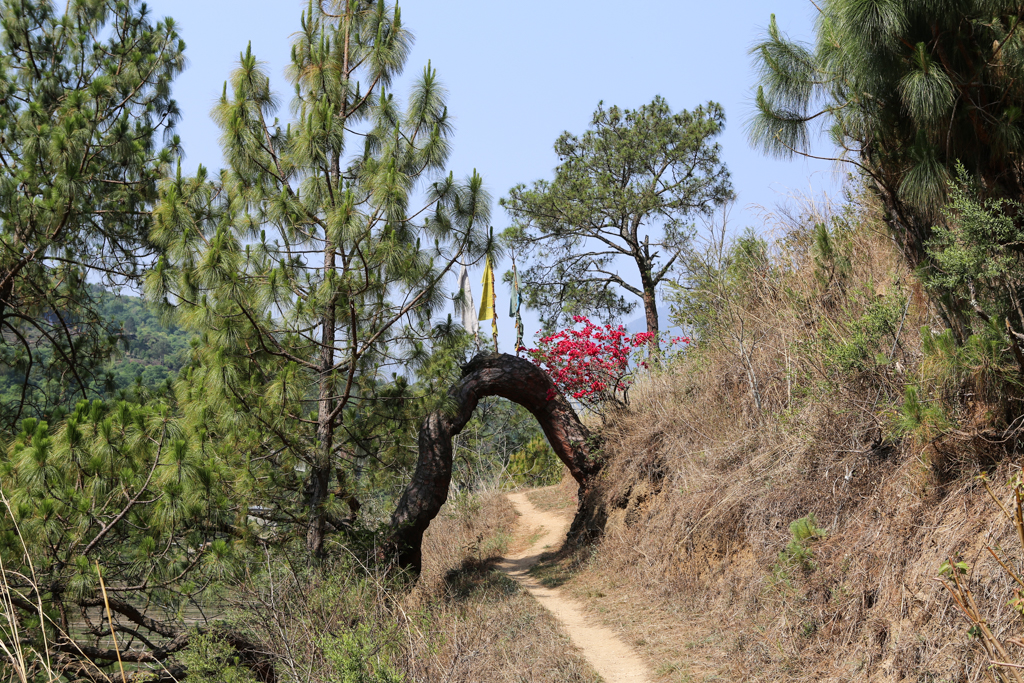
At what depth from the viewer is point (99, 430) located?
16.7 ft

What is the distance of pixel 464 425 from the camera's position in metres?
10.2

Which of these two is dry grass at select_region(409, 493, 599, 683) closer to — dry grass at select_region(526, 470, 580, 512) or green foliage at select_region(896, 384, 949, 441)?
dry grass at select_region(526, 470, 580, 512)

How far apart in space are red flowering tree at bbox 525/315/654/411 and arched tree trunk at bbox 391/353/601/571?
76cm

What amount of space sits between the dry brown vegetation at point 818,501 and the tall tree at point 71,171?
301 inches

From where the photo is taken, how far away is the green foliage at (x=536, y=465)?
18.8 metres

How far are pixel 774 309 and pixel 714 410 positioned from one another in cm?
143

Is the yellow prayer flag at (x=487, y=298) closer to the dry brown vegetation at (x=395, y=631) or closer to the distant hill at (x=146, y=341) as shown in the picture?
the dry brown vegetation at (x=395, y=631)

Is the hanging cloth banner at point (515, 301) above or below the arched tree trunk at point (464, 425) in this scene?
above

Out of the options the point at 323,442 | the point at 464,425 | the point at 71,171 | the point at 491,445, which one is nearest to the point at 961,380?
the point at 323,442

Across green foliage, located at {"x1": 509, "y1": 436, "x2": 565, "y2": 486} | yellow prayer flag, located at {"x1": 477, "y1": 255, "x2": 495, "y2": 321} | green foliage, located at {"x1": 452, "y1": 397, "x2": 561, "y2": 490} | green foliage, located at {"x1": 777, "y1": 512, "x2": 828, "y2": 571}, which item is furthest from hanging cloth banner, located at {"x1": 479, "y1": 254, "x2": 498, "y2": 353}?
green foliage, located at {"x1": 777, "y1": 512, "x2": 828, "y2": 571}

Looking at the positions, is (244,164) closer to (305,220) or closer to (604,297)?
(305,220)

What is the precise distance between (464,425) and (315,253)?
363cm

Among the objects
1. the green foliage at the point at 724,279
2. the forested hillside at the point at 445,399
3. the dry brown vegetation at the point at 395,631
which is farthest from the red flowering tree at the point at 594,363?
the dry brown vegetation at the point at 395,631

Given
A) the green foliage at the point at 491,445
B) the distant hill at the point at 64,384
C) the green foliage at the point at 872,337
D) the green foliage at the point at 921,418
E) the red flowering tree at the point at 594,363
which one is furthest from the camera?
the green foliage at the point at 491,445
